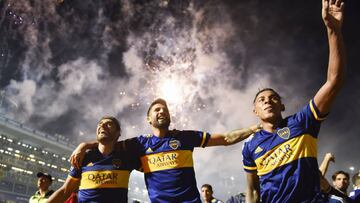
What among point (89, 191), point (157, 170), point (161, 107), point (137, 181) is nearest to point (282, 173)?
point (157, 170)

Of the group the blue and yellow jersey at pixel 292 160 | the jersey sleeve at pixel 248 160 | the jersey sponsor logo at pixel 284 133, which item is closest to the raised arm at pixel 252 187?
the jersey sleeve at pixel 248 160

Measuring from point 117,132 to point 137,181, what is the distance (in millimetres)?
135179

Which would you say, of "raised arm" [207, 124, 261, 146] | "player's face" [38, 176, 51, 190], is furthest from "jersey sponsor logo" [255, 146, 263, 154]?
"player's face" [38, 176, 51, 190]

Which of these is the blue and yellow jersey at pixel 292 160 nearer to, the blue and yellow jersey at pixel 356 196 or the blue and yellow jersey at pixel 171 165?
the blue and yellow jersey at pixel 171 165

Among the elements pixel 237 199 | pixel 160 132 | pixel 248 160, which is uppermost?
pixel 160 132

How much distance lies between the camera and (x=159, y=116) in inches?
191

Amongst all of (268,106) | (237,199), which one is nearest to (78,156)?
(268,106)

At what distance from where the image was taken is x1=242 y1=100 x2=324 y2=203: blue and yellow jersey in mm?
2936

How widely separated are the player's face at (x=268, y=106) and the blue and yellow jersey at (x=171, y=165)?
145cm

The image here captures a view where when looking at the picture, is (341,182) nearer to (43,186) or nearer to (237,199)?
(237,199)

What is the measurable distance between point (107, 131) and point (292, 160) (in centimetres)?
294

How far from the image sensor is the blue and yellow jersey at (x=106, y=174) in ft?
14.8

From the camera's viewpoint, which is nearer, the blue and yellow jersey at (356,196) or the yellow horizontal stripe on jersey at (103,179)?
the yellow horizontal stripe on jersey at (103,179)

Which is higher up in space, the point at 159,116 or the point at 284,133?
the point at 159,116
